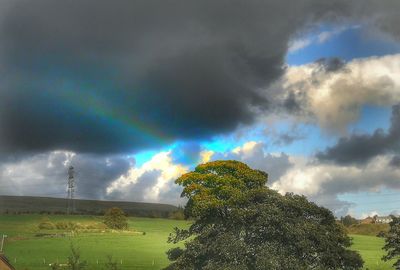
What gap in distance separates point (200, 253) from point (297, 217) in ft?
28.7

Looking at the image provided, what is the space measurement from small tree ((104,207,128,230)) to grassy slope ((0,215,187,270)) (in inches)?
273

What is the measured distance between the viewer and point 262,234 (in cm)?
4128

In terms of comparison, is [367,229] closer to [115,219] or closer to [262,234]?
[115,219]

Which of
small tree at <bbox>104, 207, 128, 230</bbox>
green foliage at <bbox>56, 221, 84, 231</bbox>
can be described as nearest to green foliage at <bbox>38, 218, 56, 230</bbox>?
green foliage at <bbox>56, 221, 84, 231</bbox>

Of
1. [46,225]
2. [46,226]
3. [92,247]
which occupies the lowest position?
[92,247]

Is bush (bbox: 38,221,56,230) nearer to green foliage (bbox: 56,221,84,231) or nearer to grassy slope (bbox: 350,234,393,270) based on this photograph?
green foliage (bbox: 56,221,84,231)

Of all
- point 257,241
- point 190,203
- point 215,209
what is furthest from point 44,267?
point 257,241

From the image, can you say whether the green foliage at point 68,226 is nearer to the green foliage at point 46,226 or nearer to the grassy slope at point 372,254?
the green foliage at point 46,226

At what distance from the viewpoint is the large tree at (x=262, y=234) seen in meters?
39.4

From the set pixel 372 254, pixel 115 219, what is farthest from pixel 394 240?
pixel 115 219

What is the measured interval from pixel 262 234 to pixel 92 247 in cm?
7312

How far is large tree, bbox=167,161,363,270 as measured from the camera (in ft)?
129

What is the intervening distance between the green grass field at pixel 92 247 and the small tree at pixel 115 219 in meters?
4.15

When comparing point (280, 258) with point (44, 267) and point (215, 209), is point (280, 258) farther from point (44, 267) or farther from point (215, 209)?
point (44, 267)
